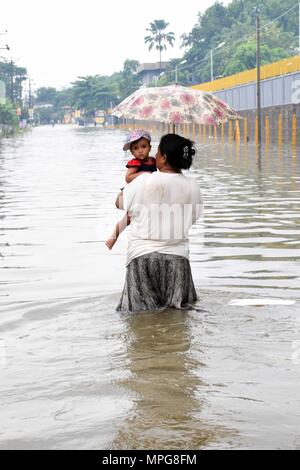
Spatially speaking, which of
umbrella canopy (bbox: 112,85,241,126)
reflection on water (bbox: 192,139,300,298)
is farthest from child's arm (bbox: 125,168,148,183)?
umbrella canopy (bbox: 112,85,241,126)

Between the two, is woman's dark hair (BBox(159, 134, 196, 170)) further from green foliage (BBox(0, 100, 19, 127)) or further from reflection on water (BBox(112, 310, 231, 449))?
green foliage (BBox(0, 100, 19, 127))

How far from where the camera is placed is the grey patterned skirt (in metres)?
8.16

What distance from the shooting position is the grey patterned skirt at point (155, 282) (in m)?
8.16

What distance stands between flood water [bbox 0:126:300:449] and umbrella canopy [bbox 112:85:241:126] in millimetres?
1582

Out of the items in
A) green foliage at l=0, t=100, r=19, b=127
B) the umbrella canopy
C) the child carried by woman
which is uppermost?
green foliage at l=0, t=100, r=19, b=127

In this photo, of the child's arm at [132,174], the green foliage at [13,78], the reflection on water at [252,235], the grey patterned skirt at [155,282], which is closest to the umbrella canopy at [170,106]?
Answer: the reflection on water at [252,235]

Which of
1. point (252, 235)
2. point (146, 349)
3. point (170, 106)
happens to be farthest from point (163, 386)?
point (252, 235)

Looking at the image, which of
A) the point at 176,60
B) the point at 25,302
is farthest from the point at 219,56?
the point at 25,302

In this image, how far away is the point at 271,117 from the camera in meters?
56.3

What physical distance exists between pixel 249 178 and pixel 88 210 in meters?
8.27

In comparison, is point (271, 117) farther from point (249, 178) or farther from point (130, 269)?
point (130, 269)

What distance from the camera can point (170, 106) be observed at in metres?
10.6

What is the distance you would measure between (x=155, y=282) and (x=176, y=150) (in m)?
1.06

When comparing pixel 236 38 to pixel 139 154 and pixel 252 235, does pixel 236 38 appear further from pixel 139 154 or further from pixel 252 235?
pixel 139 154
